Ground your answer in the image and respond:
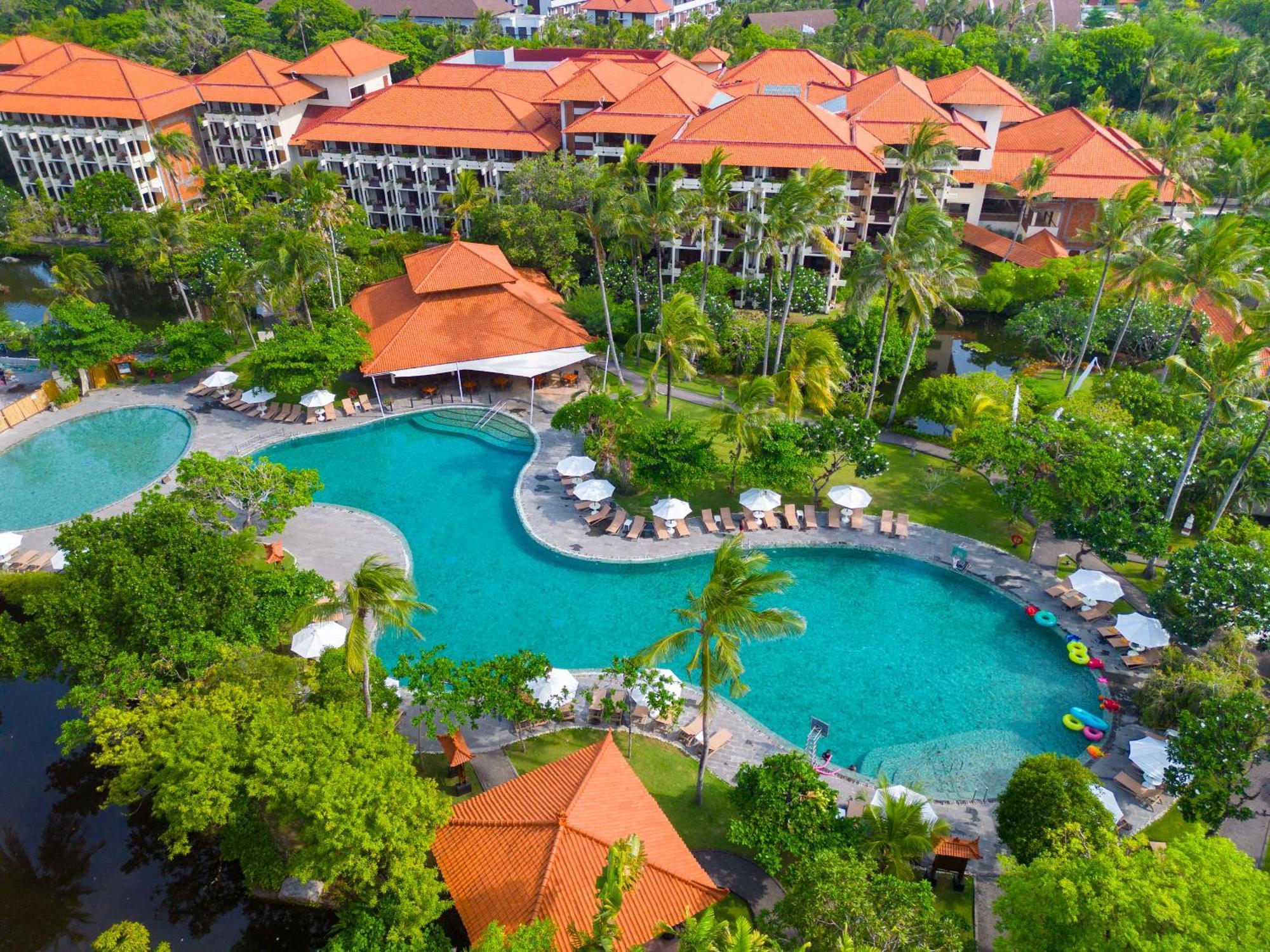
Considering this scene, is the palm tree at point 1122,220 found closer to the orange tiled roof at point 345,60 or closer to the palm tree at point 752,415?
the palm tree at point 752,415

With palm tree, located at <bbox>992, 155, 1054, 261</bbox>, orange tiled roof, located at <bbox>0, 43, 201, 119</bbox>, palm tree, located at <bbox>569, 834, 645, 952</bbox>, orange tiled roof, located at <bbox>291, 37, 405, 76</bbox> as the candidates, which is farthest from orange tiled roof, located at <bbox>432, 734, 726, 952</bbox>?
orange tiled roof, located at <bbox>291, 37, 405, 76</bbox>

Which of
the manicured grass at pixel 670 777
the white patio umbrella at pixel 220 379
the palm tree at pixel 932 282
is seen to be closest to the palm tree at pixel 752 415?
the palm tree at pixel 932 282

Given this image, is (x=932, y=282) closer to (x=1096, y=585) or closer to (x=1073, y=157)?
(x=1096, y=585)

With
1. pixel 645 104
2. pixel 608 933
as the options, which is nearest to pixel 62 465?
pixel 608 933

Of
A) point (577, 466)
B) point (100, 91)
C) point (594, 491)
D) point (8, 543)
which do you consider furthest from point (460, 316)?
point (100, 91)

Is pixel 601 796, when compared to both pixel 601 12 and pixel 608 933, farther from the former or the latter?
pixel 601 12
